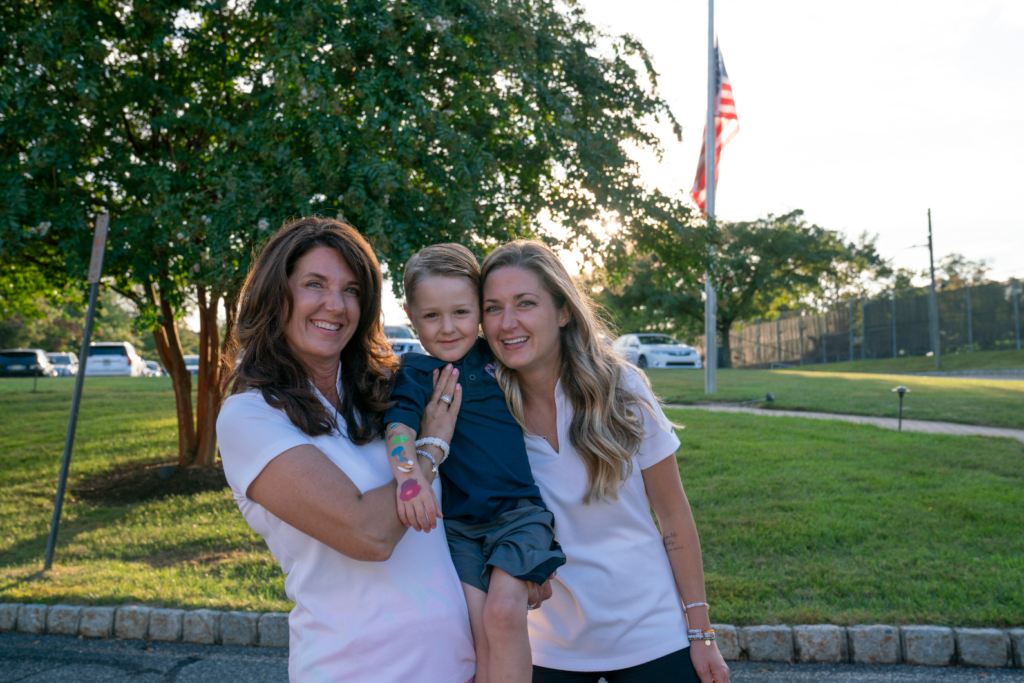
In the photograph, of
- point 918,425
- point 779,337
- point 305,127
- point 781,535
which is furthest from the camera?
point 779,337

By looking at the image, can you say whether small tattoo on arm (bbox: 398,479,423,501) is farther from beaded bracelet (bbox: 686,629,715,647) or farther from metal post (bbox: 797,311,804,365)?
metal post (bbox: 797,311,804,365)

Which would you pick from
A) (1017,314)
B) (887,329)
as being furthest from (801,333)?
(1017,314)

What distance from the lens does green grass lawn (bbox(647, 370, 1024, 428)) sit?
11969 millimetres

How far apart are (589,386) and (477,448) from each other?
394 mm

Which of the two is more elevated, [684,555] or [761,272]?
[761,272]

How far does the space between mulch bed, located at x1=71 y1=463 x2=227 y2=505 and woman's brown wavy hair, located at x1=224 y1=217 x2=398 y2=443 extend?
26.6ft

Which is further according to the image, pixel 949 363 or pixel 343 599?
pixel 949 363

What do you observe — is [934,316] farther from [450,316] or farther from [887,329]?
[450,316]

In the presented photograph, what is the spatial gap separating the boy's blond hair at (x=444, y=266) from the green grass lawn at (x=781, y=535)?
3.31 metres

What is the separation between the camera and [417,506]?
70.4 inches

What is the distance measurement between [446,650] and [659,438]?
885 mm

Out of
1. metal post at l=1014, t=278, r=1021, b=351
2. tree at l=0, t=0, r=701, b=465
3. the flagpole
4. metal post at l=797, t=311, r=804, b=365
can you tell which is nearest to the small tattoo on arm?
tree at l=0, t=0, r=701, b=465

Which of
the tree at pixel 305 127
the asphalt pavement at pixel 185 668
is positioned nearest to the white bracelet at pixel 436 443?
the asphalt pavement at pixel 185 668

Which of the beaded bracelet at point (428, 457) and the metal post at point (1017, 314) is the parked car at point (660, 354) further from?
the beaded bracelet at point (428, 457)
